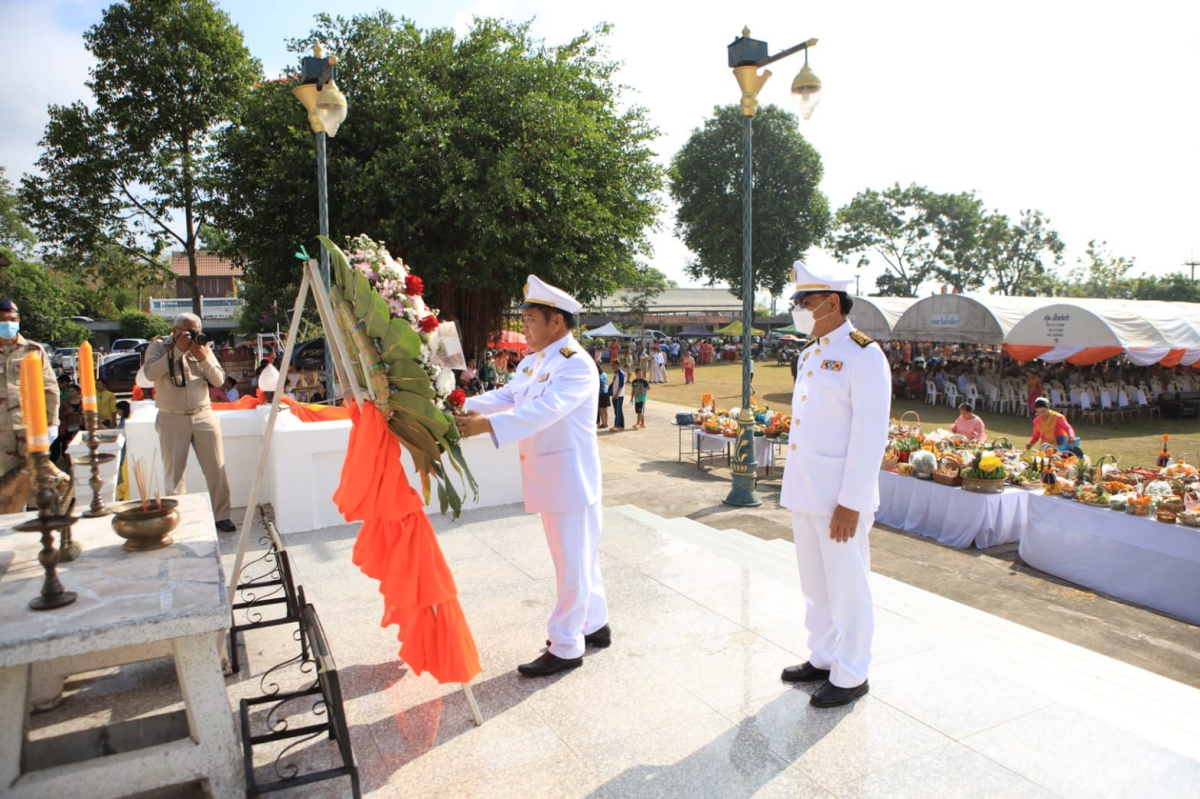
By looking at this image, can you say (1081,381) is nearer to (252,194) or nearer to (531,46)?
(531,46)

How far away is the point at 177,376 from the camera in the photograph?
6.01 m

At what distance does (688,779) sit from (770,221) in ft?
131

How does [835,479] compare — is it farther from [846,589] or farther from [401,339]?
[401,339]

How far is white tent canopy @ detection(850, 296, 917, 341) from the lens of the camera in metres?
24.6

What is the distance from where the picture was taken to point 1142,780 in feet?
9.11

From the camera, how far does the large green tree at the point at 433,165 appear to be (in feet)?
44.9

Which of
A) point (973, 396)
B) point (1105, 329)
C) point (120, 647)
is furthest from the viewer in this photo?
point (973, 396)

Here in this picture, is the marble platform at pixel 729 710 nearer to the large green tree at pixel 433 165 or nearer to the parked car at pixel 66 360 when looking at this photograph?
the large green tree at pixel 433 165

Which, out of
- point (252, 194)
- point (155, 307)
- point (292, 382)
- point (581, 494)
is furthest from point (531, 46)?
point (155, 307)

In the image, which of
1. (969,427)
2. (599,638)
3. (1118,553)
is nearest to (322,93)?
(599,638)

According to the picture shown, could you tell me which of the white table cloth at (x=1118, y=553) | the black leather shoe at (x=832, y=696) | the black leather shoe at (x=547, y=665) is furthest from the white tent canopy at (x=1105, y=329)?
the black leather shoe at (x=547, y=665)

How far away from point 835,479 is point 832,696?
988 millimetres

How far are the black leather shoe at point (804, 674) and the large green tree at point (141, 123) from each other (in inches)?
591

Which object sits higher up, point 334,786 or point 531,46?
point 531,46
